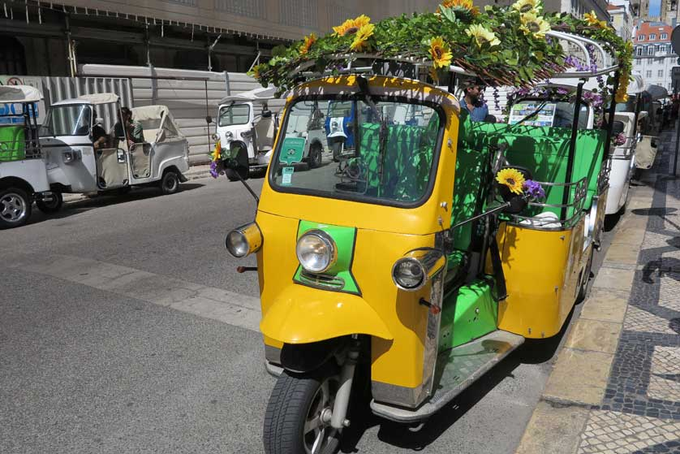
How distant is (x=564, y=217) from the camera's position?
4434 millimetres

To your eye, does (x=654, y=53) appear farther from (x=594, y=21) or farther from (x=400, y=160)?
(x=400, y=160)

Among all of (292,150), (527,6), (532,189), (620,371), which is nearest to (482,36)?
(527,6)

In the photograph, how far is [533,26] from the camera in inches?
139

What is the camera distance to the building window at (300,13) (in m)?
24.4

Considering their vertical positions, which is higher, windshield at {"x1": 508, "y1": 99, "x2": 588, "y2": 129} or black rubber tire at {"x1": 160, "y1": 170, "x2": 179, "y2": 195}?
windshield at {"x1": 508, "y1": 99, "x2": 588, "y2": 129}

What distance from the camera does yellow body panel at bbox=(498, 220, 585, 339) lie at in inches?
161

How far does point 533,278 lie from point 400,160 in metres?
1.46

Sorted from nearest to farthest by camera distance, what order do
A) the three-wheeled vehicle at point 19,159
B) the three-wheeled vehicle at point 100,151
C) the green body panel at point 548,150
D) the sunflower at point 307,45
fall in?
1. the sunflower at point 307,45
2. the green body panel at point 548,150
3. the three-wheeled vehicle at point 19,159
4. the three-wheeled vehicle at point 100,151

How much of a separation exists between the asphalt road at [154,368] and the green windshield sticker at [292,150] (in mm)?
1629

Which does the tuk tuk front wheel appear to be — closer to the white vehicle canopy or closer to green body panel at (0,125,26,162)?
green body panel at (0,125,26,162)

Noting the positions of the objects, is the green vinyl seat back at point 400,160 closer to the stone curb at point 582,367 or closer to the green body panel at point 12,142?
the stone curb at point 582,367

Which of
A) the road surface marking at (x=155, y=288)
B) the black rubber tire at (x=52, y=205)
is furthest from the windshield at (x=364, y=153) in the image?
the black rubber tire at (x=52, y=205)

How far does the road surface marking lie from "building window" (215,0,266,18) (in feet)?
53.2

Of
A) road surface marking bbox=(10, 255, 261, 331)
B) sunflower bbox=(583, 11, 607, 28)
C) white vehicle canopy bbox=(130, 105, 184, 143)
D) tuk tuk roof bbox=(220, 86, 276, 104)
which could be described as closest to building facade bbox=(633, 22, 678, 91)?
tuk tuk roof bbox=(220, 86, 276, 104)
